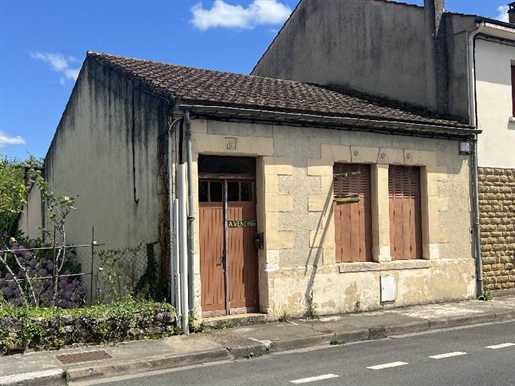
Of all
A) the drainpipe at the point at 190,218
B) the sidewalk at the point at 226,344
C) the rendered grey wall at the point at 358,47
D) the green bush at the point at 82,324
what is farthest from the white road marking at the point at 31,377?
the rendered grey wall at the point at 358,47

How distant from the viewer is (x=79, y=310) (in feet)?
26.5

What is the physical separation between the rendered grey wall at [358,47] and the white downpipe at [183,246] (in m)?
7.29

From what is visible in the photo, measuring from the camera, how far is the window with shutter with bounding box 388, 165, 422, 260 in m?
11.6

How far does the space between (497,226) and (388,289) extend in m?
3.50

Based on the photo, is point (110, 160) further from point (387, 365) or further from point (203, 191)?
point (387, 365)

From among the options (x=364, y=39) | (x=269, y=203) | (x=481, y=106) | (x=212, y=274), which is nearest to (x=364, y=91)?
(x=364, y=39)

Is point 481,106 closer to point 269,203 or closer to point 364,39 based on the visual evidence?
point 364,39

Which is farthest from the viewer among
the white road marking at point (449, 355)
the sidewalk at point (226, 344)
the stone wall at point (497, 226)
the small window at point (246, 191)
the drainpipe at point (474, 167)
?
the stone wall at point (497, 226)

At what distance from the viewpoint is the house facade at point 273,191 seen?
9289mm

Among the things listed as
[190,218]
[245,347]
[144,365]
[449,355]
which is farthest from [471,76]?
[144,365]

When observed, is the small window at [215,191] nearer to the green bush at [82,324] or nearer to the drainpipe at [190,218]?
the drainpipe at [190,218]

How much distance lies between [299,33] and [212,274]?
438 inches

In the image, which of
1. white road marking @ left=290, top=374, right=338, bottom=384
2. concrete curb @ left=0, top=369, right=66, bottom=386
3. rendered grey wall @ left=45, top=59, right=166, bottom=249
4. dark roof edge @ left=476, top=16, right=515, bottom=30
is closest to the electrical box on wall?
rendered grey wall @ left=45, top=59, right=166, bottom=249

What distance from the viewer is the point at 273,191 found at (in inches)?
392
